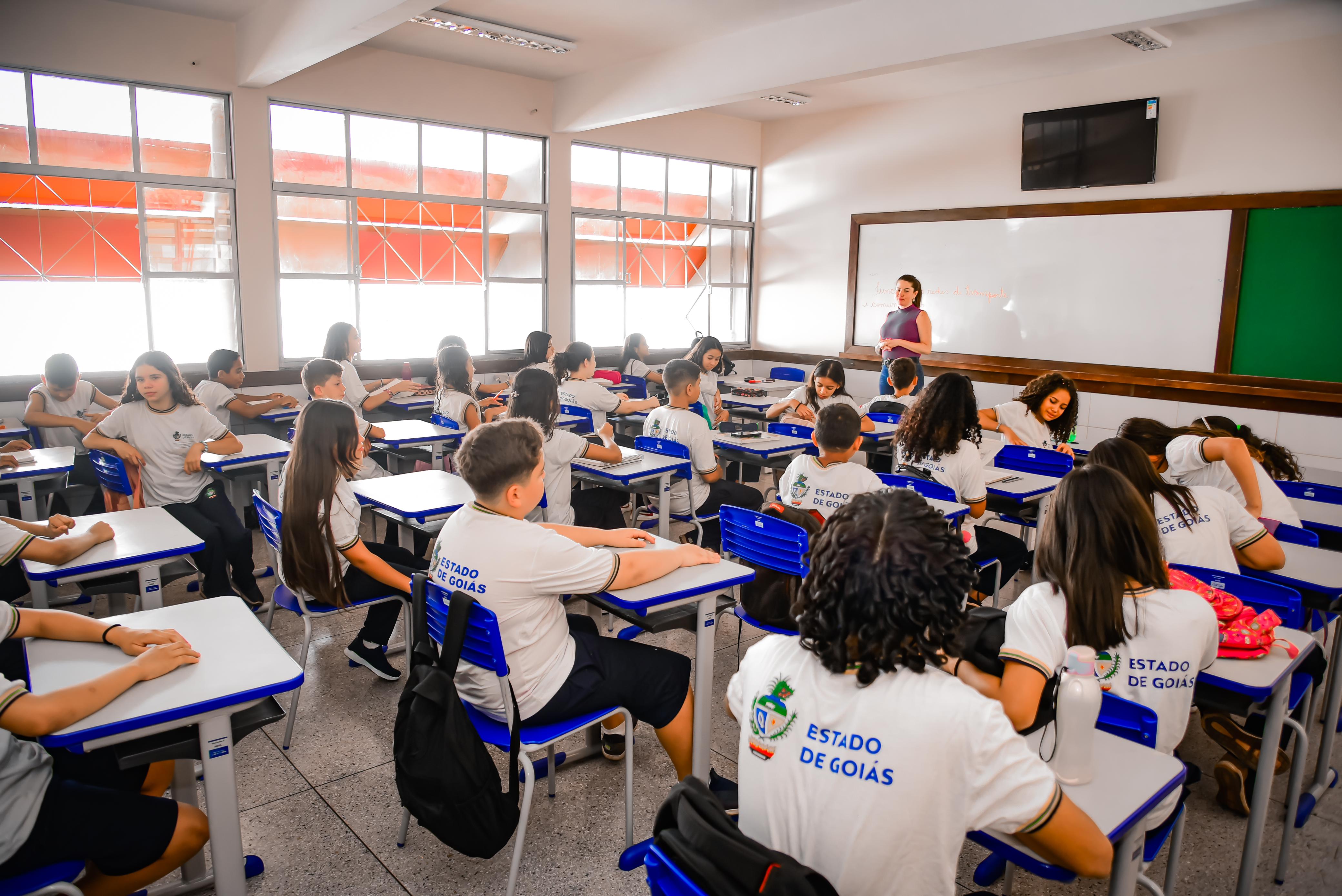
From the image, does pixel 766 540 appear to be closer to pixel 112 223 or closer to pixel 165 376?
pixel 165 376

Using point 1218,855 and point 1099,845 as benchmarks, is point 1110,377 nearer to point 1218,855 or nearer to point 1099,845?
point 1218,855

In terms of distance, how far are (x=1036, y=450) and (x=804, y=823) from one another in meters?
3.47

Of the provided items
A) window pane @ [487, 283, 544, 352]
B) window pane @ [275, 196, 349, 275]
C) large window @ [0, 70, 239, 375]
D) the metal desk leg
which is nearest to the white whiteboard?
window pane @ [487, 283, 544, 352]

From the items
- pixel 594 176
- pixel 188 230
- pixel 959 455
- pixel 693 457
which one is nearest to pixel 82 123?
pixel 188 230

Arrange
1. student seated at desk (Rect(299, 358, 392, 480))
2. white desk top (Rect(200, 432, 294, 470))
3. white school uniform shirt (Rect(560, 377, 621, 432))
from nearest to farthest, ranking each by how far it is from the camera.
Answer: white desk top (Rect(200, 432, 294, 470)), student seated at desk (Rect(299, 358, 392, 480)), white school uniform shirt (Rect(560, 377, 621, 432))

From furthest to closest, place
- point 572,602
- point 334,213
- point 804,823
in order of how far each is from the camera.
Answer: point 334,213 < point 572,602 < point 804,823

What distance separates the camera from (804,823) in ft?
3.82

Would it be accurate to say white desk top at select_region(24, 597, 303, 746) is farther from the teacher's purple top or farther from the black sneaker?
the teacher's purple top

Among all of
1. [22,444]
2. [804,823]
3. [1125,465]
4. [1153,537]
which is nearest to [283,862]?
[804,823]

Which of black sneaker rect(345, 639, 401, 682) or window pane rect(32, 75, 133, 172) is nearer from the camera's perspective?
black sneaker rect(345, 639, 401, 682)

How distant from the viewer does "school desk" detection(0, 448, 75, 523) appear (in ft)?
11.8

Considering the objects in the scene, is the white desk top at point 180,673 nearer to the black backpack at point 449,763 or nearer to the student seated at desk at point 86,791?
the student seated at desk at point 86,791

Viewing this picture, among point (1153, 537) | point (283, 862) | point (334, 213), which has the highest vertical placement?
point (334, 213)

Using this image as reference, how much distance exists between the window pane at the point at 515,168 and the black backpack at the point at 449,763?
635 cm
